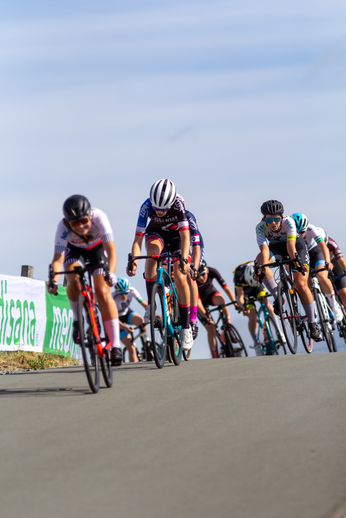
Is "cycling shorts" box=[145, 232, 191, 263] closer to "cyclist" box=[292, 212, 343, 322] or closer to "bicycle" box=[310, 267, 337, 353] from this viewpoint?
"bicycle" box=[310, 267, 337, 353]

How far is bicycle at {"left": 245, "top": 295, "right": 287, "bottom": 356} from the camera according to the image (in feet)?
43.5

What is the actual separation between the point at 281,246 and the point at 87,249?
5190 mm

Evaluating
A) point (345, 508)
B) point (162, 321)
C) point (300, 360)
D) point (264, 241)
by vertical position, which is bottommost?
point (345, 508)

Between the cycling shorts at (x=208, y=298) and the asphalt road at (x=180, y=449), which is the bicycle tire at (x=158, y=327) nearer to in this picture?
the asphalt road at (x=180, y=449)

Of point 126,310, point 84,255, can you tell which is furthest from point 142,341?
point 84,255

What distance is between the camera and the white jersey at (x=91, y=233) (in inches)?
257

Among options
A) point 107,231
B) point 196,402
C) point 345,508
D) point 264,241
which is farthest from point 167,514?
point 264,241

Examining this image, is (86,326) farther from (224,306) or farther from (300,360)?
(224,306)

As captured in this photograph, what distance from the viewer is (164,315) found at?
812cm

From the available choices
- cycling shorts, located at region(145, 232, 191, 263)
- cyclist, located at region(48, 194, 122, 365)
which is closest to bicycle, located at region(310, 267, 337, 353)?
cycling shorts, located at region(145, 232, 191, 263)

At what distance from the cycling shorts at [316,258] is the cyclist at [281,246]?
1.53 m

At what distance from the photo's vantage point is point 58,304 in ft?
49.2

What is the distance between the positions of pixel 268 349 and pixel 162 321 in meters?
5.72

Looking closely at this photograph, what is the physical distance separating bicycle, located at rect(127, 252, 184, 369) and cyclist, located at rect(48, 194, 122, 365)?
1164mm
